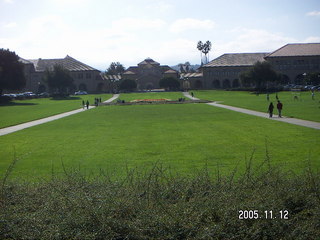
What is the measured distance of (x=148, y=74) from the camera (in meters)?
134

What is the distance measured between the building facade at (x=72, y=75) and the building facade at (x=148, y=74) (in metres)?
11.8

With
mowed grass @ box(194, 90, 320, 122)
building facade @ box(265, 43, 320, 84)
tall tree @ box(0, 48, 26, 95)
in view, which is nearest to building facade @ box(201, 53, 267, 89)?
building facade @ box(265, 43, 320, 84)

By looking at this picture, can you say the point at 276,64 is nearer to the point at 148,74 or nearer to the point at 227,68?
the point at 227,68

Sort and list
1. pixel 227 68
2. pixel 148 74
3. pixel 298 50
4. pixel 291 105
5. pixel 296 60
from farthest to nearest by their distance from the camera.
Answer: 1. pixel 148 74
2. pixel 227 68
3. pixel 298 50
4. pixel 296 60
5. pixel 291 105

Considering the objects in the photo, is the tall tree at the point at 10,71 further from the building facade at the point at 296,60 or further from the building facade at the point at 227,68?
the building facade at the point at 296,60

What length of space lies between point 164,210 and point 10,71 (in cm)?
7836

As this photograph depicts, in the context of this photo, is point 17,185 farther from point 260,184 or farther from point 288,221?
point 288,221

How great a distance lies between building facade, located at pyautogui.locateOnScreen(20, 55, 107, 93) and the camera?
127 meters

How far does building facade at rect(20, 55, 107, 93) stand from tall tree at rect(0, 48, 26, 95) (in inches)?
1754

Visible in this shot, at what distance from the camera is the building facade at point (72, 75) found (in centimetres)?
12700

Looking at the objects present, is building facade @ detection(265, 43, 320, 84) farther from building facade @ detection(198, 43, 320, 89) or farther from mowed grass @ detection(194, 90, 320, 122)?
mowed grass @ detection(194, 90, 320, 122)

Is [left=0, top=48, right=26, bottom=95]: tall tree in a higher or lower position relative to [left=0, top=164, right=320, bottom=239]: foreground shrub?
higher

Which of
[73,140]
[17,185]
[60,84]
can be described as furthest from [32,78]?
[17,185]
